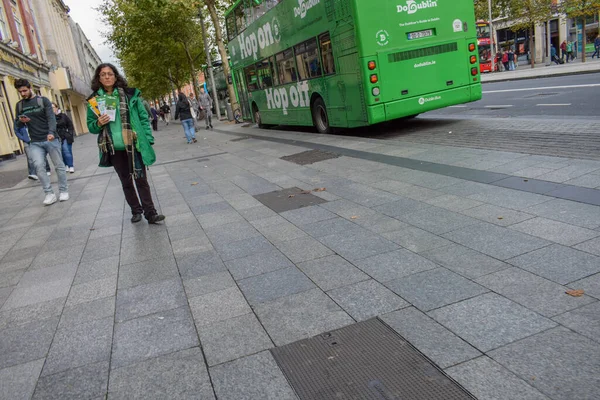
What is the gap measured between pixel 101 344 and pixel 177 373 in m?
0.75

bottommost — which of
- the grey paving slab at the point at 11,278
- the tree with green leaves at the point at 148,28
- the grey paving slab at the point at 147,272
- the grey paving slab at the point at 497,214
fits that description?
the grey paving slab at the point at 497,214

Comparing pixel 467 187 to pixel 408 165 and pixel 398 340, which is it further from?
pixel 398 340

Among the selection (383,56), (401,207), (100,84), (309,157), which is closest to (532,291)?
(401,207)

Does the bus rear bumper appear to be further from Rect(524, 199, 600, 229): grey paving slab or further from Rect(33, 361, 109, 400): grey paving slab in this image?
Rect(33, 361, 109, 400): grey paving slab

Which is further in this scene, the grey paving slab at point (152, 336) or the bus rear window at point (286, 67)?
the bus rear window at point (286, 67)

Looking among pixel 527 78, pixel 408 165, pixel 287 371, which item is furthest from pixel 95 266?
pixel 527 78

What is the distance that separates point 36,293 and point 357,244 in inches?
113

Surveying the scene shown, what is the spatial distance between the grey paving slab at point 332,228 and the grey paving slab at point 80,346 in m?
2.22

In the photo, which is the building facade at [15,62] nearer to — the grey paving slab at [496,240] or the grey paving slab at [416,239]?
the grey paving slab at [416,239]

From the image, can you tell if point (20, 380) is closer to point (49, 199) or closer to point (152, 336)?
point (152, 336)

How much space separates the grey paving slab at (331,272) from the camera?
3717 millimetres

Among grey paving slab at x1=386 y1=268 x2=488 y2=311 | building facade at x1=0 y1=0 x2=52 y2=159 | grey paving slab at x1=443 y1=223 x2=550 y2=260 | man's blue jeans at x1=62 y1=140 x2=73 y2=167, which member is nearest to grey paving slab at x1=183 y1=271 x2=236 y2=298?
grey paving slab at x1=386 y1=268 x2=488 y2=311

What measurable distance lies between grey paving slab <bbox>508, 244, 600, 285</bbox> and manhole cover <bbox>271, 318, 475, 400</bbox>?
130 cm

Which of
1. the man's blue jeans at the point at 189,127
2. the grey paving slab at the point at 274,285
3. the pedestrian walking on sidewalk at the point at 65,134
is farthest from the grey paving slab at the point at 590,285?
the man's blue jeans at the point at 189,127
